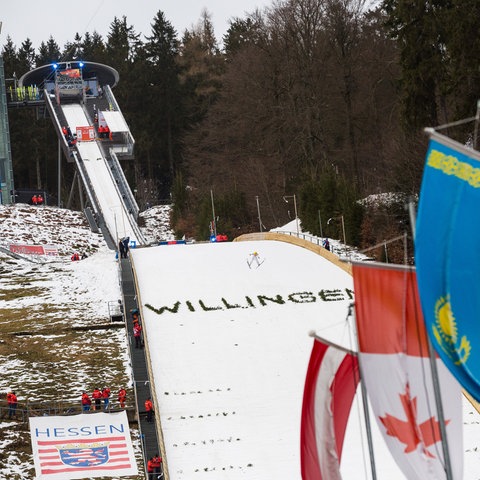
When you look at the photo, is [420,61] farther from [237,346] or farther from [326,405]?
[326,405]

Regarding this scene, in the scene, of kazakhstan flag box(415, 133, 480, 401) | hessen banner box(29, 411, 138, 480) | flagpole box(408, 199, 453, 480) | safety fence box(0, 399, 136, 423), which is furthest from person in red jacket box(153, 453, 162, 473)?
kazakhstan flag box(415, 133, 480, 401)

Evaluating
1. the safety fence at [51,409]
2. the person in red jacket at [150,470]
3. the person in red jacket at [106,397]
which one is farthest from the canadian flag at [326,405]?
the person in red jacket at [106,397]

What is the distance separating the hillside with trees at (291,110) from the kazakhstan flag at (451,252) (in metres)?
29.2

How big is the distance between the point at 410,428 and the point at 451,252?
7.27ft

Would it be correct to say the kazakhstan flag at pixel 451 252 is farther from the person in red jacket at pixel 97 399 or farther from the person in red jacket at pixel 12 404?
the person in red jacket at pixel 12 404

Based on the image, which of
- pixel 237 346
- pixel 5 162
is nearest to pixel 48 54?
pixel 5 162

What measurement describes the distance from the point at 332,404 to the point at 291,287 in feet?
87.2

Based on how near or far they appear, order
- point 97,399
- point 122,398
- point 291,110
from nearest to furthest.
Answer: point 97,399, point 122,398, point 291,110

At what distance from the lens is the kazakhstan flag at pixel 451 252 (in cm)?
1290

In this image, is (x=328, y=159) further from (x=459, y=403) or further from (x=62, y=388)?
(x=459, y=403)

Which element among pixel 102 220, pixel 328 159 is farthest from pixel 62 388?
pixel 328 159

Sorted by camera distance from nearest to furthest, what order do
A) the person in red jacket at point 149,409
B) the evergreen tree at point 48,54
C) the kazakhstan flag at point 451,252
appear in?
1. the kazakhstan flag at point 451,252
2. the person in red jacket at point 149,409
3. the evergreen tree at point 48,54

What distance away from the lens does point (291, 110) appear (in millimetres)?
65188

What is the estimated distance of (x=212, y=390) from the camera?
3070 cm
